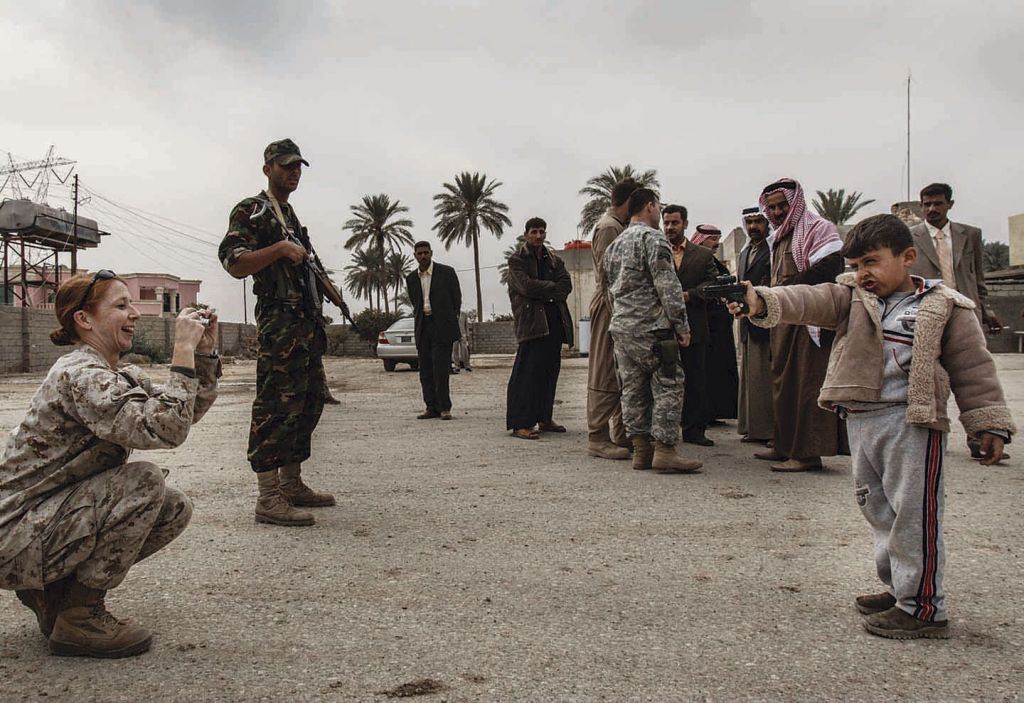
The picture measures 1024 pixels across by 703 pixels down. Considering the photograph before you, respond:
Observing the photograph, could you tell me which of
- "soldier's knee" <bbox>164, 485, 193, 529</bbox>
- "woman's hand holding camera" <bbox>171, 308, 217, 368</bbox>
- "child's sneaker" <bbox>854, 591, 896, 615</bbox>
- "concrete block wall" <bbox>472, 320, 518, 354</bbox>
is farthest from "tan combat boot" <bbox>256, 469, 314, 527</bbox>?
"concrete block wall" <bbox>472, 320, 518, 354</bbox>

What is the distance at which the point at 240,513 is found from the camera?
14.5 feet

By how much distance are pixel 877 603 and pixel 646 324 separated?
2.91 meters

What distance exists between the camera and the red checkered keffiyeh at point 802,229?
17.4 feet

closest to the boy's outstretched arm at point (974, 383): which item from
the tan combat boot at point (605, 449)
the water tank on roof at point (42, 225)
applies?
the tan combat boot at point (605, 449)

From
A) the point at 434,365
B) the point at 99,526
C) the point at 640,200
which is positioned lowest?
the point at 99,526

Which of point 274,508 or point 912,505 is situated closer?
point 912,505

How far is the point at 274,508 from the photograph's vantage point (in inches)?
163

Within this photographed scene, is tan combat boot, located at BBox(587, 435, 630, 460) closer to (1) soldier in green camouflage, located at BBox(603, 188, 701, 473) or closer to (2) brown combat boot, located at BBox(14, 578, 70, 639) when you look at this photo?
(1) soldier in green camouflage, located at BBox(603, 188, 701, 473)

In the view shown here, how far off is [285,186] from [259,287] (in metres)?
0.59

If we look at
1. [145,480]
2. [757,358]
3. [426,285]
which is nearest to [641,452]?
[757,358]

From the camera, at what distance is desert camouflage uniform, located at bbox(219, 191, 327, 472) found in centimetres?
417

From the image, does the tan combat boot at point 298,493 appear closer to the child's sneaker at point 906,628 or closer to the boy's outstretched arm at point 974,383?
the child's sneaker at point 906,628

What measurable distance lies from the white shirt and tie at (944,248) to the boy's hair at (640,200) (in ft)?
7.68

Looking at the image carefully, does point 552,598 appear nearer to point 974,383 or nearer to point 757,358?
point 974,383
